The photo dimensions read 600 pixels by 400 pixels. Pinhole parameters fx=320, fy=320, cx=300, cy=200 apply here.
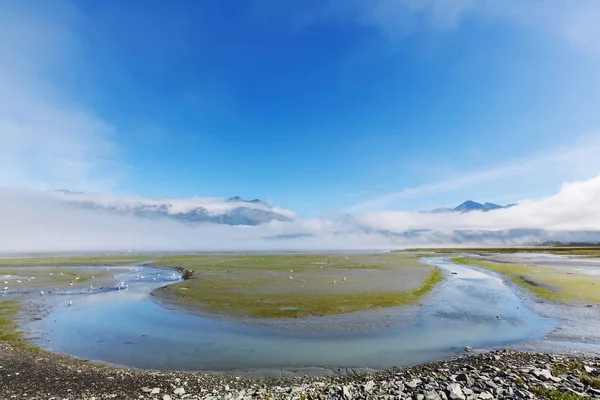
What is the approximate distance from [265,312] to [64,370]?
16735 mm

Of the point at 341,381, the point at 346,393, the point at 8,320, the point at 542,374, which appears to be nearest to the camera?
the point at 346,393

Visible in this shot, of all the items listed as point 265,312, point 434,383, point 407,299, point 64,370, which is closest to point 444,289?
point 407,299

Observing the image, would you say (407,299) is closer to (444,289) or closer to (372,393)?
(444,289)

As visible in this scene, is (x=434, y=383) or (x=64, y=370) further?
(x=64, y=370)

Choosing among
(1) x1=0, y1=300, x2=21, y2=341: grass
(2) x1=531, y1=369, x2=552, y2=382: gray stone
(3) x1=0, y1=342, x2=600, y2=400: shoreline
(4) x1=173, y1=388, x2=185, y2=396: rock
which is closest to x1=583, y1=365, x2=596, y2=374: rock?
(3) x1=0, y1=342, x2=600, y2=400: shoreline

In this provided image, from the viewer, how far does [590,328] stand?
2439 centimetres

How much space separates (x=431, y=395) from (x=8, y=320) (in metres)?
35.1

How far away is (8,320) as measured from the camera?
2850cm

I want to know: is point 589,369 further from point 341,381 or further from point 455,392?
point 341,381

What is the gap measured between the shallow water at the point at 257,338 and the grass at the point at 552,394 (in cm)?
641

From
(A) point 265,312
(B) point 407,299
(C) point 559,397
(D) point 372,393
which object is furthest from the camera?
(B) point 407,299

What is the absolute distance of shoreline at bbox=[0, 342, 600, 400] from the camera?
1301 centimetres

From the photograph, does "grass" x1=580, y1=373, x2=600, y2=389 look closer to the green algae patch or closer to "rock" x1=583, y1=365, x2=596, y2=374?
"rock" x1=583, y1=365, x2=596, y2=374

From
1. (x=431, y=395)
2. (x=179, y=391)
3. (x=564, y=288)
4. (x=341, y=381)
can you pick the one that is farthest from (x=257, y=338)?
(x=564, y=288)
